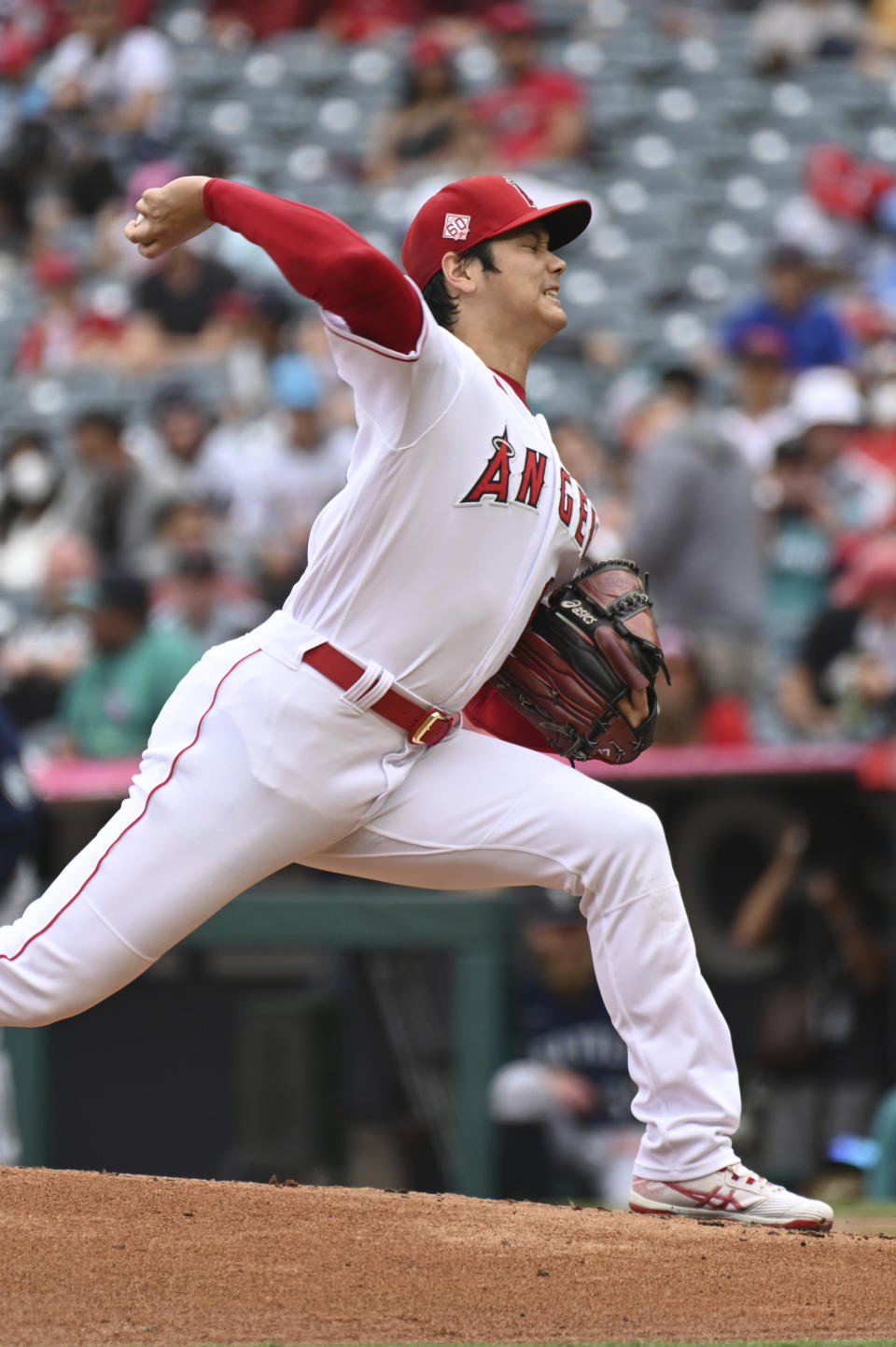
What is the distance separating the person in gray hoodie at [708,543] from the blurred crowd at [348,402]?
0.01 metres

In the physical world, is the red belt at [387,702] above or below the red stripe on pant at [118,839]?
above

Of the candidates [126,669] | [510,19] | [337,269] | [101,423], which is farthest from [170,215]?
[510,19]

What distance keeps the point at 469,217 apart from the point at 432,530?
59cm

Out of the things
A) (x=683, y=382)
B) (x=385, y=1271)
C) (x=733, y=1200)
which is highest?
(x=385, y=1271)

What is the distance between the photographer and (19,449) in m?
10.0

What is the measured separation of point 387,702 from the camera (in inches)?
129

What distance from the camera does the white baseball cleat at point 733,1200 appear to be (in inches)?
136

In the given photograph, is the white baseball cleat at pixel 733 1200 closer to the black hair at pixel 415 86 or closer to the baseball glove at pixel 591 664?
the baseball glove at pixel 591 664

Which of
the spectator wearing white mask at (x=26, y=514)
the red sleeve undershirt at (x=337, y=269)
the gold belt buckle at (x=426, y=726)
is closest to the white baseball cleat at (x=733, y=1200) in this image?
the gold belt buckle at (x=426, y=726)

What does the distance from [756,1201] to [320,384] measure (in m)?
6.86

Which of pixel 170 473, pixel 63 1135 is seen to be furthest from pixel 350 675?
pixel 170 473

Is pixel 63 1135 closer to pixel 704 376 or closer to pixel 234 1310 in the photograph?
pixel 234 1310

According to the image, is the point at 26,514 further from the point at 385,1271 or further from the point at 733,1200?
the point at 385,1271

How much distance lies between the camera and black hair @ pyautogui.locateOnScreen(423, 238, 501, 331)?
11.4ft
